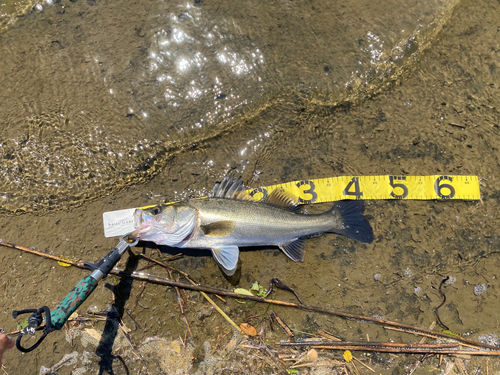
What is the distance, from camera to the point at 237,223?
4.19m

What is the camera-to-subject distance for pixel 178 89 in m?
4.87

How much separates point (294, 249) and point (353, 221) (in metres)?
0.97

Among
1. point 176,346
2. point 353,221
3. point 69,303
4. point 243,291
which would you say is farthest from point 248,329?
point 69,303

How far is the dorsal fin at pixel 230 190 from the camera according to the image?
4.41 metres

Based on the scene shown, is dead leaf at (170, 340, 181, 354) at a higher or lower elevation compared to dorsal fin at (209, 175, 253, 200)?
lower

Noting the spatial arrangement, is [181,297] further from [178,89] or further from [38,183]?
[178,89]

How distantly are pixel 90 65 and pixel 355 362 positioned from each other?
6.19 metres

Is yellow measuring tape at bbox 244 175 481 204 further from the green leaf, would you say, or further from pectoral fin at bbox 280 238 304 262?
the green leaf

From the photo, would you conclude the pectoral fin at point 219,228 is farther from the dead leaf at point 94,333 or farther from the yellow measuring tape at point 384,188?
the dead leaf at point 94,333

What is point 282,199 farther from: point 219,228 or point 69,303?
point 69,303

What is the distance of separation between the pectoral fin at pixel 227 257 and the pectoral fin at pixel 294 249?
2.35ft

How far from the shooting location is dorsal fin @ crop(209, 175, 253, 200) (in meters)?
4.41

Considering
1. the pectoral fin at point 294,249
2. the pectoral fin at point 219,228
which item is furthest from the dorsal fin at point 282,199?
the pectoral fin at point 219,228

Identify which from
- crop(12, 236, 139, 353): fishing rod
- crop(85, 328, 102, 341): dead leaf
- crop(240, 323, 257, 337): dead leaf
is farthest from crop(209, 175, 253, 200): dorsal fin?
crop(85, 328, 102, 341): dead leaf
